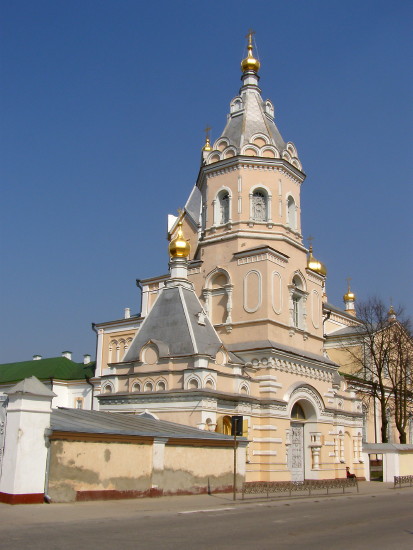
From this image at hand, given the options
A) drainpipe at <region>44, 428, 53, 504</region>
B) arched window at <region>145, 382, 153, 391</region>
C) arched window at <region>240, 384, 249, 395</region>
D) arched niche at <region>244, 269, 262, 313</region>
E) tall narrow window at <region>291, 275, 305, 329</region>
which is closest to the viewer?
drainpipe at <region>44, 428, 53, 504</region>

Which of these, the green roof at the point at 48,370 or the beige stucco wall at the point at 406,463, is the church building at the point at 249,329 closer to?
the beige stucco wall at the point at 406,463

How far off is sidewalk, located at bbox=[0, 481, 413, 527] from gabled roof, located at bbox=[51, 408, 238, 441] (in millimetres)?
1434

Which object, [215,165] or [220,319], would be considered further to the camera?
[215,165]

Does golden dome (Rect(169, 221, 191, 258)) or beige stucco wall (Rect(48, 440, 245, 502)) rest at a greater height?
golden dome (Rect(169, 221, 191, 258))

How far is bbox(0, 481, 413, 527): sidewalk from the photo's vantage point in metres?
10.6

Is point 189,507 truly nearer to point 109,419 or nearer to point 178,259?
point 109,419

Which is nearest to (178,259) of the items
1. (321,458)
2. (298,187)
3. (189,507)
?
(298,187)

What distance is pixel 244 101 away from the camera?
3117cm

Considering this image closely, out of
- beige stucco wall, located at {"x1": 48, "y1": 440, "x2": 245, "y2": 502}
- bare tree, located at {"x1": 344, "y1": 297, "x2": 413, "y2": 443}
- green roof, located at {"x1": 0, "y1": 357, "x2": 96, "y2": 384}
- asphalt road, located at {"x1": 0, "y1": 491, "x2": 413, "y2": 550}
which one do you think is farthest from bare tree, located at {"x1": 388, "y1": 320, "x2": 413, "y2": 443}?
asphalt road, located at {"x1": 0, "y1": 491, "x2": 413, "y2": 550}

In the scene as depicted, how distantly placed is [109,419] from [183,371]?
5661 mm

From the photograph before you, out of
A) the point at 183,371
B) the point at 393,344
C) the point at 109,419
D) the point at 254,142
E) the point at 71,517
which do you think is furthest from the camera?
the point at 393,344

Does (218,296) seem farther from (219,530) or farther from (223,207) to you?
(219,530)

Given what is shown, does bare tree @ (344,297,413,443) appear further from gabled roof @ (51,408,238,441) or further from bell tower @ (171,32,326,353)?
gabled roof @ (51,408,238,441)

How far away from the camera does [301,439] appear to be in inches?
1040
